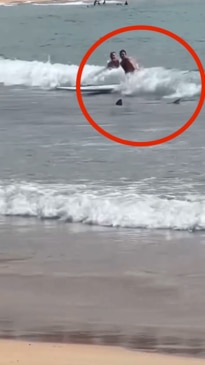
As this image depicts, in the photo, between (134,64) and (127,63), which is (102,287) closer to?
(134,64)

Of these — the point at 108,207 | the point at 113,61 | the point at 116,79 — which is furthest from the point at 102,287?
the point at 113,61

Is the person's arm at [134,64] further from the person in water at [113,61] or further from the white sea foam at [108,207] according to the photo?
the white sea foam at [108,207]

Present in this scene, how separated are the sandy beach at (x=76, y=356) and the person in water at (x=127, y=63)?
8.99 metres

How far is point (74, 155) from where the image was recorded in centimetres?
675

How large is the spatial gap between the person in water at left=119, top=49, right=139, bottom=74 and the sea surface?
0.83 ft

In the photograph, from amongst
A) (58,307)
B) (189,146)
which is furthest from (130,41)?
(58,307)

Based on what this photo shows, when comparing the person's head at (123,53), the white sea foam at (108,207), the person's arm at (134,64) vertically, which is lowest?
the white sea foam at (108,207)

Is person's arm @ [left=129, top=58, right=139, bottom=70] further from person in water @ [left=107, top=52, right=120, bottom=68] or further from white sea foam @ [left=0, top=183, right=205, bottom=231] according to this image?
white sea foam @ [left=0, top=183, right=205, bottom=231]

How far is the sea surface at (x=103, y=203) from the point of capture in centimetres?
335

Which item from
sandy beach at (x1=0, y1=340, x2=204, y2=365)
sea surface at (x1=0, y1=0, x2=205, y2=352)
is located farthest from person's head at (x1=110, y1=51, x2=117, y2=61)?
sandy beach at (x1=0, y1=340, x2=204, y2=365)

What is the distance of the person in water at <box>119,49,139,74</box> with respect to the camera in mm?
12333

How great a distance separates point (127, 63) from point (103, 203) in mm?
9262

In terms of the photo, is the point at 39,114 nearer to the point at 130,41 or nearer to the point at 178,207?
the point at 178,207

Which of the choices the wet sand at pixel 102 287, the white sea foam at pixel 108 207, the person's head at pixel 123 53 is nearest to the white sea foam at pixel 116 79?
the person's head at pixel 123 53
